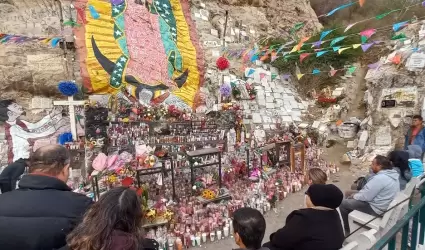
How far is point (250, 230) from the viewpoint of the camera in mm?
1931

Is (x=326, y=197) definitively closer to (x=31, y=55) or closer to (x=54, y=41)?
(x=54, y=41)

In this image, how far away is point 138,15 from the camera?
28.7ft

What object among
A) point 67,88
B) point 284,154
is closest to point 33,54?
point 67,88

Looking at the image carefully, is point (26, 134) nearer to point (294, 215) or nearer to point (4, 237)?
point (4, 237)

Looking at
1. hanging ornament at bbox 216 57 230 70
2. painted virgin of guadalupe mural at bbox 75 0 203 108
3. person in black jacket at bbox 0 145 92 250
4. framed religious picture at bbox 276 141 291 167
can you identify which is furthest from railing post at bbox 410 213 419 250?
hanging ornament at bbox 216 57 230 70

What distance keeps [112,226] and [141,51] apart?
7.44 metres

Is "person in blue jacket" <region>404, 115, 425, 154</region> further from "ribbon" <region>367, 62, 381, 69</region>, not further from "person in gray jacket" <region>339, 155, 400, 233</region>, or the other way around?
"person in gray jacket" <region>339, 155, 400, 233</region>

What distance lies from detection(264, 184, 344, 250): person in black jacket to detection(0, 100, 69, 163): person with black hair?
18.4 ft

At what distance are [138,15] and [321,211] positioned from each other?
27.2ft

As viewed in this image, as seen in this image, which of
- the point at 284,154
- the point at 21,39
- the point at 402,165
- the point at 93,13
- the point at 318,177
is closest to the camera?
the point at 318,177

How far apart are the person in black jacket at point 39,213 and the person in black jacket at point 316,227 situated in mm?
1639

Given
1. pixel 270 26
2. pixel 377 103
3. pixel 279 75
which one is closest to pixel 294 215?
pixel 377 103

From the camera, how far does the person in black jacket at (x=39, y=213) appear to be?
1.49 meters

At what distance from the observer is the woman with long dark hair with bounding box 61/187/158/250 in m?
1.31
